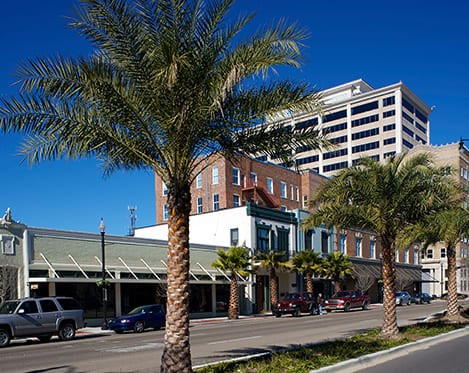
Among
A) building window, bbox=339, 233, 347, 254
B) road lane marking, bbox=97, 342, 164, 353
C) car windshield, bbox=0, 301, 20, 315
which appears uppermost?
building window, bbox=339, 233, 347, 254

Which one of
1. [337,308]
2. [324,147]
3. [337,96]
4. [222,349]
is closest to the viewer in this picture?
[324,147]

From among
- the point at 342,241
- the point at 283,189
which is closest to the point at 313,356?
the point at 283,189

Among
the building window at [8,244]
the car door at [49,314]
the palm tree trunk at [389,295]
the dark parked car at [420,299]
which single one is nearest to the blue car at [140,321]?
the car door at [49,314]

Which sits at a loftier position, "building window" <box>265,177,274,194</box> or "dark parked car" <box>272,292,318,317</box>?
"building window" <box>265,177,274,194</box>

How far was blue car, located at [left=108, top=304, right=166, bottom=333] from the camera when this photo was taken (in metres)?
26.0

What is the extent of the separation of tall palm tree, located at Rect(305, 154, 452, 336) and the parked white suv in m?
11.4

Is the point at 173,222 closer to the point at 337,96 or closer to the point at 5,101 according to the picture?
the point at 5,101

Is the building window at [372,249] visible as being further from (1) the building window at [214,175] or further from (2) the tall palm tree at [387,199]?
(2) the tall palm tree at [387,199]

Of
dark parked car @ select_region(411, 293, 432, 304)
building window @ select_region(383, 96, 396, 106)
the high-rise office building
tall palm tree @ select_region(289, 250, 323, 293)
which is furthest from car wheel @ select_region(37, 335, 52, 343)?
building window @ select_region(383, 96, 396, 106)

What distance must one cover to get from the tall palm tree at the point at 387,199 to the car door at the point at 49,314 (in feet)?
37.4

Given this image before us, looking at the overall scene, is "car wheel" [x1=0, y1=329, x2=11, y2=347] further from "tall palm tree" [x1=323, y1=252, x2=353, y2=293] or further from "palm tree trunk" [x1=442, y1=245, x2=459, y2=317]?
"tall palm tree" [x1=323, y1=252, x2=353, y2=293]

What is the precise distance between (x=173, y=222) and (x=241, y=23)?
3704mm

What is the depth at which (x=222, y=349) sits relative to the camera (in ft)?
54.9

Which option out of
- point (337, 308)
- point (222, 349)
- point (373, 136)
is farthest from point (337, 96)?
point (222, 349)
